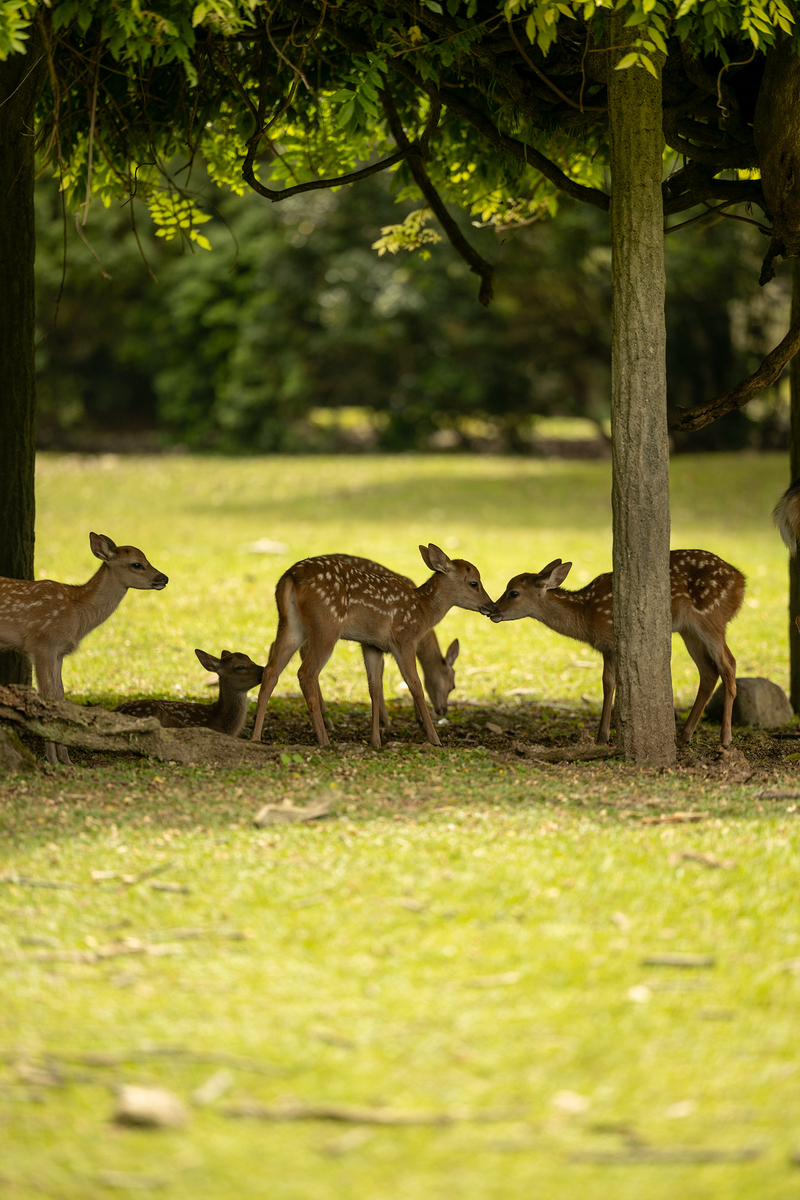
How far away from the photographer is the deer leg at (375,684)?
272 inches

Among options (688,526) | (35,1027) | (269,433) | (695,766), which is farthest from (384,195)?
(35,1027)

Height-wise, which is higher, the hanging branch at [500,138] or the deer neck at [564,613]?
the hanging branch at [500,138]

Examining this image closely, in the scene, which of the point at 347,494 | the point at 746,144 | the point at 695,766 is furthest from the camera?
the point at 347,494

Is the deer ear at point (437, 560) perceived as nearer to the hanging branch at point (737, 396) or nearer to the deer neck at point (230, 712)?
the deer neck at point (230, 712)

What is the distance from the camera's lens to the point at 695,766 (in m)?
6.04

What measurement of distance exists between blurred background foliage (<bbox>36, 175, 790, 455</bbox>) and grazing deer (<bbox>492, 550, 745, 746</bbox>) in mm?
15906

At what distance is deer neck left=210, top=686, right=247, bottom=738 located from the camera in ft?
24.2

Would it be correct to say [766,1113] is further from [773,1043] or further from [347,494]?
[347,494]

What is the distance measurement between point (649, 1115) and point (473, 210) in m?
7.42

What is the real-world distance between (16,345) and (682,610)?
4.03 m

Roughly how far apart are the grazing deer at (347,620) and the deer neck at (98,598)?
35.8 inches

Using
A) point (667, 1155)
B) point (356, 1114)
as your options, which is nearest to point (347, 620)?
point (356, 1114)

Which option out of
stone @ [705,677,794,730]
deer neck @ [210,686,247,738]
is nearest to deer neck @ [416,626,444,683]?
deer neck @ [210,686,247,738]

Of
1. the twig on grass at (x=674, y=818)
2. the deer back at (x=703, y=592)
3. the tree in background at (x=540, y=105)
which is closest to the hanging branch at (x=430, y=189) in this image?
the tree in background at (x=540, y=105)
